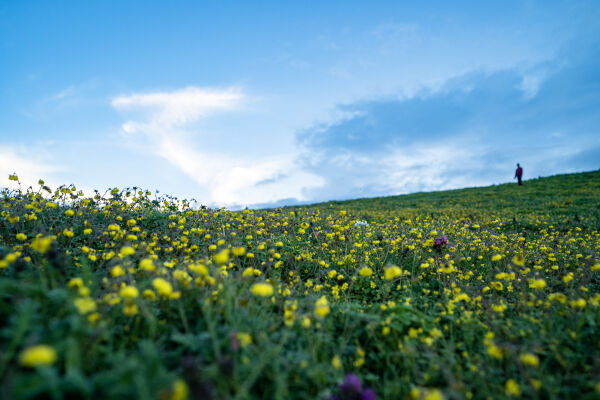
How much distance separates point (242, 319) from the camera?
259 centimetres

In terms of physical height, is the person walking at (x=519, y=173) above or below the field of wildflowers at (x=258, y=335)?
above

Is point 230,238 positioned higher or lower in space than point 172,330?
higher

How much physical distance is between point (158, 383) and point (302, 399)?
109 cm

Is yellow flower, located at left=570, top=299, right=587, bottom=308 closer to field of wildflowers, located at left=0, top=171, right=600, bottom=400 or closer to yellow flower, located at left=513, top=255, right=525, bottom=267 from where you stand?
field of wildflowers, located at left=0, top=171, right=600, bottom=400

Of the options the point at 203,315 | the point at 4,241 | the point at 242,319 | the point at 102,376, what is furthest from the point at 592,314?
the point at 4,241

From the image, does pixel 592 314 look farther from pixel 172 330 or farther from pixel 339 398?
pixel 172 330

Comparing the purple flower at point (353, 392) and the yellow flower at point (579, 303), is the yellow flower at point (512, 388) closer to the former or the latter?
the purple flower at point (353, 392)

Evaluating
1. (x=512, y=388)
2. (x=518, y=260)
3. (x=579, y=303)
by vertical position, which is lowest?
(x=512, y=388)

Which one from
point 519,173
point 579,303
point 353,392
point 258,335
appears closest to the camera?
point 353,392

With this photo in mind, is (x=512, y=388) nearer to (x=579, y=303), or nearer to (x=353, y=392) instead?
(x=353, y=392)

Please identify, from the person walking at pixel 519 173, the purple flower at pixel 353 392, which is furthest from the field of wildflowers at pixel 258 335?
the person walking at pixel 519 173

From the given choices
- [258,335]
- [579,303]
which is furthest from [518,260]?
[258,335]

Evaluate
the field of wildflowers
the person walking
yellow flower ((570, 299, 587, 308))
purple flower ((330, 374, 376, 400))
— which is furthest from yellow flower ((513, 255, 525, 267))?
the person walking

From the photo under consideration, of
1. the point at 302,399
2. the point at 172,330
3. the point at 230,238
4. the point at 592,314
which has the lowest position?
the point at 302,399
